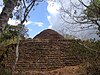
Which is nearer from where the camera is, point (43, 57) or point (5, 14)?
point (5, 14)

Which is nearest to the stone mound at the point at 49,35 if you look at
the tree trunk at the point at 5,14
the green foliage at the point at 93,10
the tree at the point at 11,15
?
the tree at the point at 11,15

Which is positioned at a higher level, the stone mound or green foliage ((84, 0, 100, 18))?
green foliage ((84, 0, 100, 18))

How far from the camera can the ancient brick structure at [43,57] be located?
526 inches

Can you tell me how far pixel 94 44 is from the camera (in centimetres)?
1173

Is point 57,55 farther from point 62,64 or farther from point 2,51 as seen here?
point 2,51

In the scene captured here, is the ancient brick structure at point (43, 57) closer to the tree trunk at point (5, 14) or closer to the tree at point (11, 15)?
the tree at point (11, 15)

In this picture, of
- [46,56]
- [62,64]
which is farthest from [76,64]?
[46,56]

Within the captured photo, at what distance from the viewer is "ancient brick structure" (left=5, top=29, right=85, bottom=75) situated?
13.4 metres

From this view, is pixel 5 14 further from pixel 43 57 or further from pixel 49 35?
pixel 49 35

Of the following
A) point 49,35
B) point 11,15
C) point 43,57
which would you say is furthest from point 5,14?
point 49,35

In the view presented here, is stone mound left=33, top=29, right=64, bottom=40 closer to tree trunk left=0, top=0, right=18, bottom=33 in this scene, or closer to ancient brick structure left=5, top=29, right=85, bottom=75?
ancient brick structure left=5, top=29, right=85, bottom=75

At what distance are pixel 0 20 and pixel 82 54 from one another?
7.11 m

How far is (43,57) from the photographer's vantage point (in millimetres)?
13727

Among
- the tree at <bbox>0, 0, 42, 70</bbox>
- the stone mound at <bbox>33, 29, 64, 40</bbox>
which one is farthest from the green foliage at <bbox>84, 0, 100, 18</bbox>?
the stone mound at <bbox>33, 29, 64, 40</bbox>
